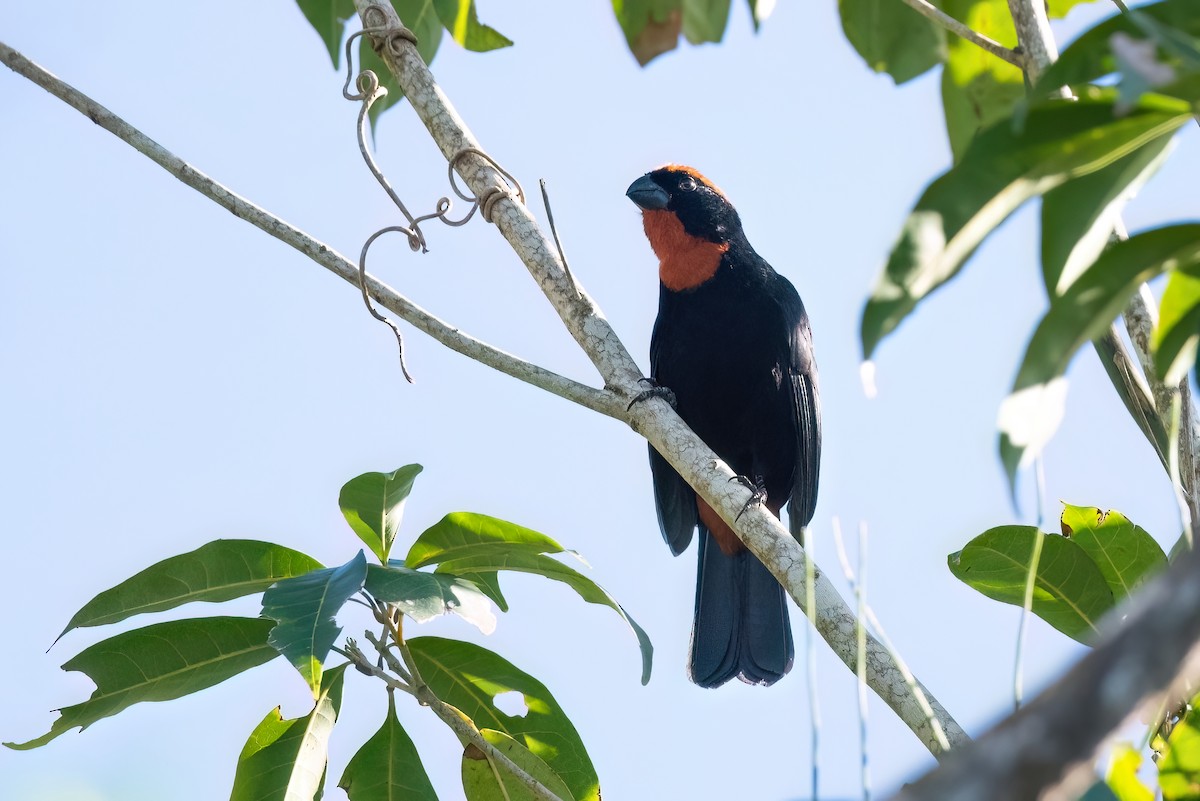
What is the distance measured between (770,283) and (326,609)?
2174 millimetres

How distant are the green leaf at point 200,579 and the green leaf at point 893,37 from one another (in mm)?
1423

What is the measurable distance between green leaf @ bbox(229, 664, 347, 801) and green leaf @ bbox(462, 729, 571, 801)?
0.24 meters

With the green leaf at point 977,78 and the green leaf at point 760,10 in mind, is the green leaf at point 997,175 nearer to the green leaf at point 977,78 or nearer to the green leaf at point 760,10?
the green leaf at point 760,10

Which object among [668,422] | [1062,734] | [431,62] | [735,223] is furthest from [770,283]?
[1062,734]

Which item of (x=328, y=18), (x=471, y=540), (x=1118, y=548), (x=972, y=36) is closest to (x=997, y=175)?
(x=972, y=36)

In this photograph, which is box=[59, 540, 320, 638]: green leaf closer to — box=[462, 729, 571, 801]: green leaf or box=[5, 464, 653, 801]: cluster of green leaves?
box=[5, 464, 653, 801]: cluster of green leaves

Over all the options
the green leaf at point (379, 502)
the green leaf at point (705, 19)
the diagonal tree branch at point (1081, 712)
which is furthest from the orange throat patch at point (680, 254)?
the diagonal tree branch at point (1081, 712)

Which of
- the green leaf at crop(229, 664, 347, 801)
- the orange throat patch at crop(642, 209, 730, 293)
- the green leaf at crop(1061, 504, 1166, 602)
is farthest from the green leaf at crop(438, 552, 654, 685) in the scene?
the orange throat patch at crop(642, 209, 730, 293)

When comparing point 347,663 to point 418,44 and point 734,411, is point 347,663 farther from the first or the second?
point 734,411

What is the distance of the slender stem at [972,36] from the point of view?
190cm

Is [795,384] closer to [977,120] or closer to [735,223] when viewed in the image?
[735,223]

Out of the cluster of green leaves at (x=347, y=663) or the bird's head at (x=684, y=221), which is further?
the bird's head at (x=684, y=221)

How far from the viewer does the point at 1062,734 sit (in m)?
0.53

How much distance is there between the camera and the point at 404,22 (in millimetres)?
2814
